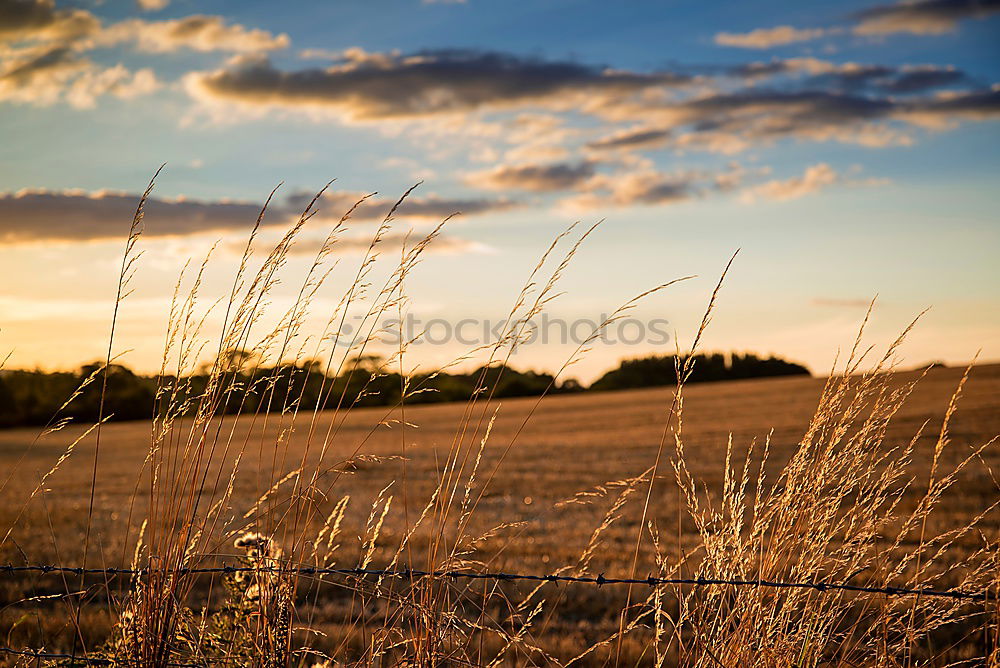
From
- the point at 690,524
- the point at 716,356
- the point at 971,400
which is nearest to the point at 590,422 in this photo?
the point at 971,400

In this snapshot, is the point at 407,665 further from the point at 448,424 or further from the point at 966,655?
the point at 448,424

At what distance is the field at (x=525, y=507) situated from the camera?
3.13 metres

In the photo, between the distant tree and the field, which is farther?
the distant tree

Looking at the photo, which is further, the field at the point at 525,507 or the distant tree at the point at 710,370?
the distant tree at the point at 710,370

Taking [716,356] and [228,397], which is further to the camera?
[716,356]

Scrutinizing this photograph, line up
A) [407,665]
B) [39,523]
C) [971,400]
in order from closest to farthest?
[407,665] → [39,523] → [971,400]

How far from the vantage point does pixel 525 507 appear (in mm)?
12180

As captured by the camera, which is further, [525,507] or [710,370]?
[710,370]

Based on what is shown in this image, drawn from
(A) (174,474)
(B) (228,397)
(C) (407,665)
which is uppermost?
(B) (228,397)

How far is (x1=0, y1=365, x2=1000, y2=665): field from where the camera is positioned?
313 centimetres

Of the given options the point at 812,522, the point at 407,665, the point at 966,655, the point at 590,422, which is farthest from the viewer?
the point at 590,422

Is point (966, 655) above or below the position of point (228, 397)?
below

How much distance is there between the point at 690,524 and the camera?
10.2 m

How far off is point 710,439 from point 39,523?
15.5 metres
